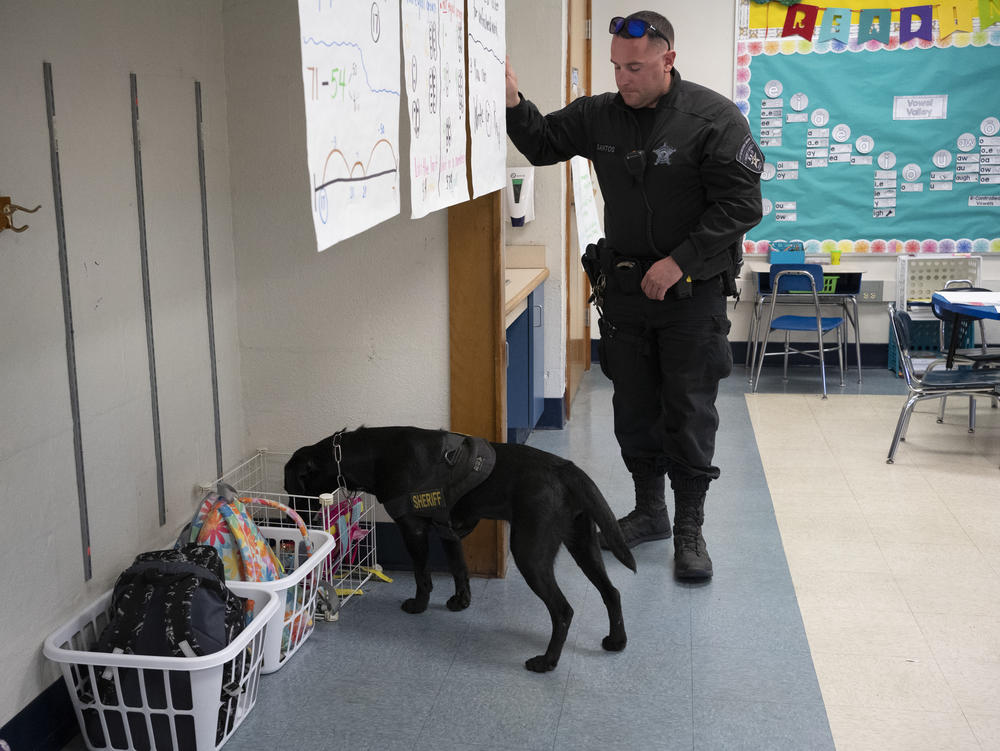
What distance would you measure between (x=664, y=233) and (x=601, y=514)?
954 mm

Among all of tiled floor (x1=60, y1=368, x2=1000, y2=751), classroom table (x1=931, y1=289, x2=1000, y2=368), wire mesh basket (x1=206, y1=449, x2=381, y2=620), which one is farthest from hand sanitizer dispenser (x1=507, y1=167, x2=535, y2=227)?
classroom table (x1=931, y1=289, x2=1000, y2=368)

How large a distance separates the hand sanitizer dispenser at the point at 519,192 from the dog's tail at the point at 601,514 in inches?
82.4

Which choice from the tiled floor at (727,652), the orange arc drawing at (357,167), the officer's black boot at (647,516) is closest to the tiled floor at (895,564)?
the tiled floor at (727,652)

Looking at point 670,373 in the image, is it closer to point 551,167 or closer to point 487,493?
point 487,493

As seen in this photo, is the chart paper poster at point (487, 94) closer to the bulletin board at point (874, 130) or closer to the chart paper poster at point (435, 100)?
the chart paper poster at point (435, 100)

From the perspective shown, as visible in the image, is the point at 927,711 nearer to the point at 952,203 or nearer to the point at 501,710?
Result: the point at 501,710

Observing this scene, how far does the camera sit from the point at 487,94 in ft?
8.66

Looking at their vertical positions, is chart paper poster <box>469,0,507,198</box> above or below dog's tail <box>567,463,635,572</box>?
above

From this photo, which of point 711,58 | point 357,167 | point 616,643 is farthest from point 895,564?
point 711,58

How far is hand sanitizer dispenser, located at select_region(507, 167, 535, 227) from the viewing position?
4.38m

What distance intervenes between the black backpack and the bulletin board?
4879mm

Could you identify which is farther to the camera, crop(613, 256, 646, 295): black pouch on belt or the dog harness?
crop(613, 256, 646, 295): black pouch on belt

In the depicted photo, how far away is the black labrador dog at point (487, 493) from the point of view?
2488 mm

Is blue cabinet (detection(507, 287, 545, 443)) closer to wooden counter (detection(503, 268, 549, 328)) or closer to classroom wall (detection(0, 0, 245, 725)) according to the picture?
wooden counter (detection(503, 268, 549, 328))
